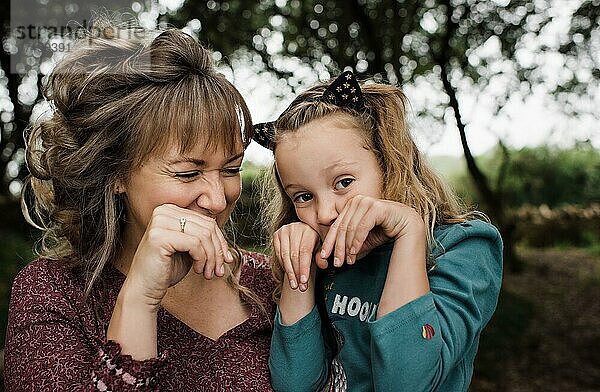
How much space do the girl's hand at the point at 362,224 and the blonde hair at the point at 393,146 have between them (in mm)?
117

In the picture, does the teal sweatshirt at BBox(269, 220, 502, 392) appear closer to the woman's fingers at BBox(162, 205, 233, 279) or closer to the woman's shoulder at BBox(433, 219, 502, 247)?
the woman's shoulder at BBox(433, 219, 502, 247)

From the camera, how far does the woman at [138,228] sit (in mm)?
1985

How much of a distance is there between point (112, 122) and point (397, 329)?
993 mm

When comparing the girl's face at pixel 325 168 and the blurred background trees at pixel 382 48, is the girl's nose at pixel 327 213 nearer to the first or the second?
the girl's face at pixel 325 168

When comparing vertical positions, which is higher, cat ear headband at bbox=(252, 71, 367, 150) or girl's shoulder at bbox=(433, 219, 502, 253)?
cat ear headband at bbox=(252, 71, 367, 150)

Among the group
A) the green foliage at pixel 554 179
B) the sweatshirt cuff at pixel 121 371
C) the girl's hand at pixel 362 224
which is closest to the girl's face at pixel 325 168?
the girl's hand at pixel 362 224

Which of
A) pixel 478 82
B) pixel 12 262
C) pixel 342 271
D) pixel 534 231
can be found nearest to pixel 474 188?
pixel 478 82

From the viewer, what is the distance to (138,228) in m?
2.40

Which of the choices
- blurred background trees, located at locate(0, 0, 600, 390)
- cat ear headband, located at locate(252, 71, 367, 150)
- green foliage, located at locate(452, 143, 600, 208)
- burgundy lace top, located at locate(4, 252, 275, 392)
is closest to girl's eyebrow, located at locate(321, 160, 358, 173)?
cat ear headband, located at locate(252, 71, 367, 150)

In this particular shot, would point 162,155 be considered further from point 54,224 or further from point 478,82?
point 478,82

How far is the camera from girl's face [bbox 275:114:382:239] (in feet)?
6.89

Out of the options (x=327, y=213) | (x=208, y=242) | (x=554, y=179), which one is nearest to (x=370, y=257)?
(x=327, y=213)

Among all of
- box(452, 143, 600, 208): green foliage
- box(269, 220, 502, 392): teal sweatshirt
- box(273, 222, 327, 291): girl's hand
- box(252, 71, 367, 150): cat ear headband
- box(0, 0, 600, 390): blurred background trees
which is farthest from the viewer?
box(452, 143, 600, 208): green foliage

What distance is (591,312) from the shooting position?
964 centimetres
